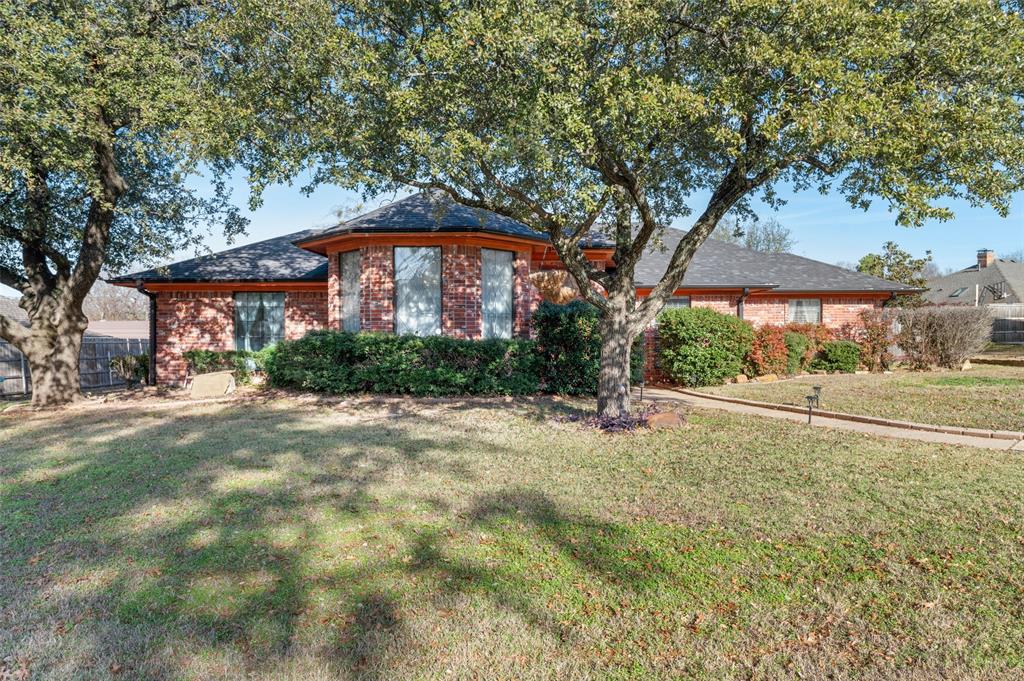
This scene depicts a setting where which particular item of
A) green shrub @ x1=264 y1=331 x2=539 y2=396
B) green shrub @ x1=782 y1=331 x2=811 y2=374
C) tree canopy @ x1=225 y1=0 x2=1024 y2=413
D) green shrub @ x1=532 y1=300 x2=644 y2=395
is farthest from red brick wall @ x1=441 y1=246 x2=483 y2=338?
green shrub @ x1=782 y1=331 x2=811 y2=374

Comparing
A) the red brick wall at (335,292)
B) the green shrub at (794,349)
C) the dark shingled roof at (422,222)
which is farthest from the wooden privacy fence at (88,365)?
the green shrub at (794,349)

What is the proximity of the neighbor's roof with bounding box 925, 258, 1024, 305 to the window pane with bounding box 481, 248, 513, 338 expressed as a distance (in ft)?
102

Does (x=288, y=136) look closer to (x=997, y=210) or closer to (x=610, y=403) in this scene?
(x=610, y=403)

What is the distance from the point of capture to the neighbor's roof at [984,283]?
32469 mm

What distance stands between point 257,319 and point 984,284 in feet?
141

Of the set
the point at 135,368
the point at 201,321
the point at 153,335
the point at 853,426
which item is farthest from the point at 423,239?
the point at 135,368

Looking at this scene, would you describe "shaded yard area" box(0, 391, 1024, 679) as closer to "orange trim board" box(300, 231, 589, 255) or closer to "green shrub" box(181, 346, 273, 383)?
"orange trim board" box(300, 231, 589, 255)

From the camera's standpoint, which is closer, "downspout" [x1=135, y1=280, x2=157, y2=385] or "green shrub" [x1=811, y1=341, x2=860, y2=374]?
"green shrub" [x1=811, y1=341, x2=860, y2=374]

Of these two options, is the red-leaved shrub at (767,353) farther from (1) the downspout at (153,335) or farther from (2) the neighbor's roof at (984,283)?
(2) the neighbor's roof at (984,283)

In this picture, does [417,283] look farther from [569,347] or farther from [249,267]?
[249,267]

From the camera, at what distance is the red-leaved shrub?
45.9 ft

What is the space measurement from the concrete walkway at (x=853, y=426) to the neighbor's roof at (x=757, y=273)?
6.07 meters

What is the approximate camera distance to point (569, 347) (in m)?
11.4

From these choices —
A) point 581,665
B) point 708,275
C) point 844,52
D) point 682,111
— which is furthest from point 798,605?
point 708,275
